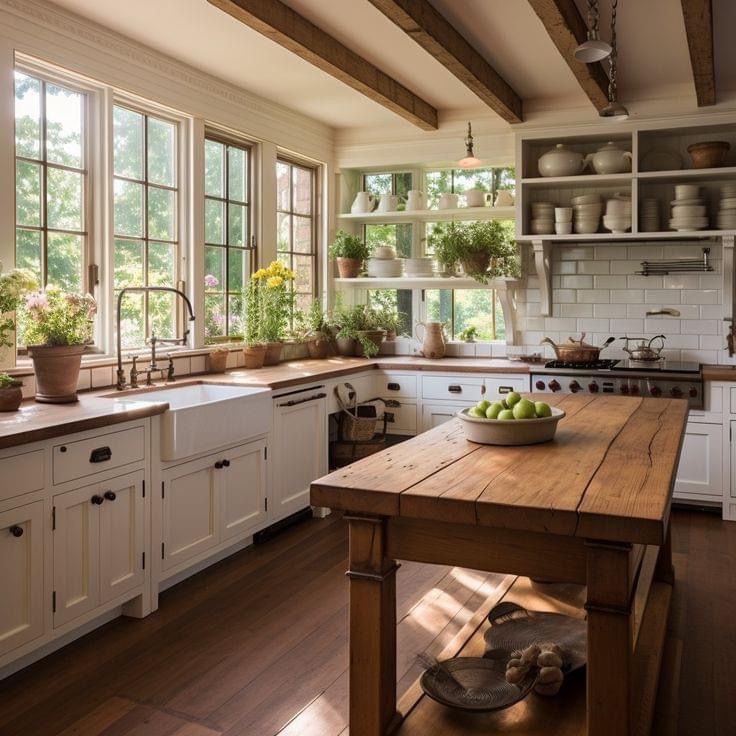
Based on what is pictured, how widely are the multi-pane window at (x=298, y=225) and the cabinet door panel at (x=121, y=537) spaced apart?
282 centimetres

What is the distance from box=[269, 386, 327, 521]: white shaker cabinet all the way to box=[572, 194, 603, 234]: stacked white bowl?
2.21m

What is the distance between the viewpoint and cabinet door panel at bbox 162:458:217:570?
3.73 m

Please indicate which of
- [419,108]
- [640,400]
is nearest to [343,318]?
[419,108]

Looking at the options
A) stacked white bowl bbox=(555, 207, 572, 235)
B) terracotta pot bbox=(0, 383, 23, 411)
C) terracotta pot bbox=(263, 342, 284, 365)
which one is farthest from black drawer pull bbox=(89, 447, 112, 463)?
stacked white bowl bbox=(555, 207, 572, 235)

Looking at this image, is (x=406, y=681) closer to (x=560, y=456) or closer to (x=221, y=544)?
(x=560, y=456)

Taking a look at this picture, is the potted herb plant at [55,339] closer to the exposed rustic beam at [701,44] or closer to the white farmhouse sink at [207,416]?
the white farmhouse sink at [207,416]

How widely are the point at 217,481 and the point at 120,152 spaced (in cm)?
190

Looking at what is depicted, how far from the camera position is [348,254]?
6.39 meters

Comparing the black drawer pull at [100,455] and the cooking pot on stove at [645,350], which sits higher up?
the cooking pot on stove at [645,350]

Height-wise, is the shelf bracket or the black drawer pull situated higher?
the shelf bracket

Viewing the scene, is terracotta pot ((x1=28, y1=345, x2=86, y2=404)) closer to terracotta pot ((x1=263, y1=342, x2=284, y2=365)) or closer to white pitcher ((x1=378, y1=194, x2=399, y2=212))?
terracotta pot ((x1=263, y1=342, x2=284, y2=365))

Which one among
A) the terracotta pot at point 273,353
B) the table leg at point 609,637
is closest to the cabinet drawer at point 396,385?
the terracotta pot at point 273,353

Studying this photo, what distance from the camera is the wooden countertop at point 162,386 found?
2982 millimetres

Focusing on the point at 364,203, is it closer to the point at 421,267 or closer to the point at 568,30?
the point at 421,267
